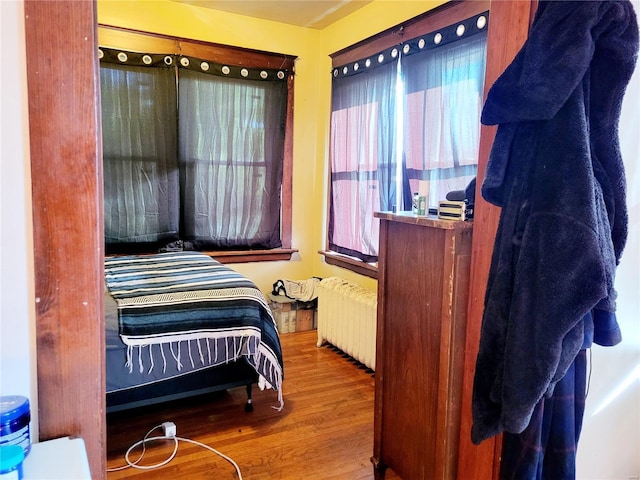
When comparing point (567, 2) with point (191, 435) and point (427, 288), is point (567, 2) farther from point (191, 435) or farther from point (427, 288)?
point (191, 435)

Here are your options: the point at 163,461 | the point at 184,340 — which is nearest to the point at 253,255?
the point at 184,340

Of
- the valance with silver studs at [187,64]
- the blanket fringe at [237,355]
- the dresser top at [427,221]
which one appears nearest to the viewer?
the dresser top at [427,221]

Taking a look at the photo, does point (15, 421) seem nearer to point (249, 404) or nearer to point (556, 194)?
point (556, 194)

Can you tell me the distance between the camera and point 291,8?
3.68 meters

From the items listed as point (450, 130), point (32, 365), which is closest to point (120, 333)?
point (32, 365)

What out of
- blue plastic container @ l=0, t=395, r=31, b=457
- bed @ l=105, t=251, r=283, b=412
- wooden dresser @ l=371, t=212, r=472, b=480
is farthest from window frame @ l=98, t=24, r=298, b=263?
blue plastic container @ l=0, t=395, r=31, b=457

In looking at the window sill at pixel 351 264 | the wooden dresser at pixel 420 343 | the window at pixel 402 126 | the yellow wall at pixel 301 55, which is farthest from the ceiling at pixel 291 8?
the wooden dresser at pixel 420 343

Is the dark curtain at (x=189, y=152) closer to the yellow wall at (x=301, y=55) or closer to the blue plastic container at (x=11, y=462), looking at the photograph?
the yellow wall at (x=301, y=55)

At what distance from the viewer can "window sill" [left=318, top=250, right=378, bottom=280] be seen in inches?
137

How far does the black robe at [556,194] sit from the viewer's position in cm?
104

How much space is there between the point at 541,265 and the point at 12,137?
43.7 inches

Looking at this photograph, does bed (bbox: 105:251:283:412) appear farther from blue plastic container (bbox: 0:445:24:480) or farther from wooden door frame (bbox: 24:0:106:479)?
blue plastic container (bbox: 0:445:24:480)

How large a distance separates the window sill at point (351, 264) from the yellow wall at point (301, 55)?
0.06 m

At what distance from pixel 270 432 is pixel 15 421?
1797 millimetres
